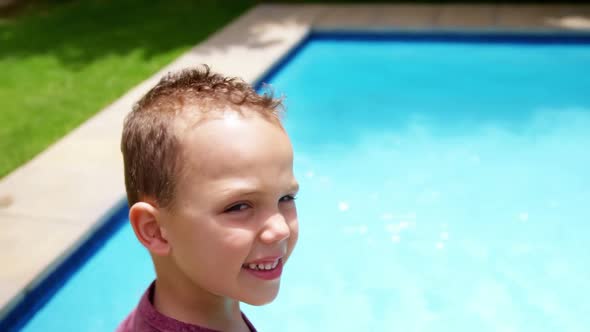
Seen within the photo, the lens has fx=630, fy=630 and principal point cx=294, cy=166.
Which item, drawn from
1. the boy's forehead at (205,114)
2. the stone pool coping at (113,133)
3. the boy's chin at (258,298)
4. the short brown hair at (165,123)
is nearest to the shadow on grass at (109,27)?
the stone pool coping at (113,133)

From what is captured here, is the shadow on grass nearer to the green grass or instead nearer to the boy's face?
the green grass

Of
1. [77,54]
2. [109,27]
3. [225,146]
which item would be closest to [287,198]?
[225,146]

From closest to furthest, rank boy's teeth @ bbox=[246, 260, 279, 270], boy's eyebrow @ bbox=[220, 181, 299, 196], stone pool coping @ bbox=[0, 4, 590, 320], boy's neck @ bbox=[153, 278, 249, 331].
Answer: boy's eyebrow @ bbox=[220, 181, 299, 196], boy's teeth @ bbox=[246, 260, 279, 270], boy's neck @ bbox=[153, 278, 249, 331], stone pool coping @ bbox=[0, 4, 590, 320]

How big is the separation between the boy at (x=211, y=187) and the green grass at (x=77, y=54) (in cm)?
348

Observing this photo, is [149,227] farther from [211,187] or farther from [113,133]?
[113,133]

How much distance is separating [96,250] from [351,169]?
7.57 ft

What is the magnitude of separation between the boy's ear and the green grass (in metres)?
3.46

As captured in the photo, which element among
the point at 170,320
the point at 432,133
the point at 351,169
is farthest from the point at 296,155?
the point at 170,320

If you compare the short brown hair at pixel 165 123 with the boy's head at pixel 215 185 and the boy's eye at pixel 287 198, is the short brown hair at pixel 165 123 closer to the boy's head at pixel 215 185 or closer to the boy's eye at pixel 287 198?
the boy's head at pixel 215 185

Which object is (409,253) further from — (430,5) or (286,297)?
(430,5)

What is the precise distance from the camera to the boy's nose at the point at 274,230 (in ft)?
5.28

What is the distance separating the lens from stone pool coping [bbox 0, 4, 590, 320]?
380cm

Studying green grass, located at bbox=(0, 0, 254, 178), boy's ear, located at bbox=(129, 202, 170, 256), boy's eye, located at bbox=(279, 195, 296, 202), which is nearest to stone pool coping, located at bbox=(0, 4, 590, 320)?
green grass, located at bbox=(0, 0, 254, 178)

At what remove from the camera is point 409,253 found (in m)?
4.35
